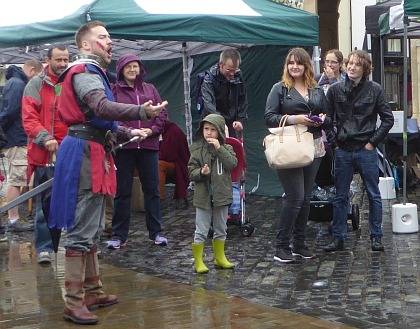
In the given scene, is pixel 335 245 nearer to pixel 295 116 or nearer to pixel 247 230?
pixel 247 230

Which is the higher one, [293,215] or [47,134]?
[47,134]

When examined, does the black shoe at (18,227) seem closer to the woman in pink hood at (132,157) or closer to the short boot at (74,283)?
the woman in pink hood at (132,157)

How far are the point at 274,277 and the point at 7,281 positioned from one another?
86.9 inches

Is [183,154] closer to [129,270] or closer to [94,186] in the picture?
[129,270]

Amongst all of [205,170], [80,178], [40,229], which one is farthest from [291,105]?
[40,229]

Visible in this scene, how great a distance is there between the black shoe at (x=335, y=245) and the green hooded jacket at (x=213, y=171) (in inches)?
46.2

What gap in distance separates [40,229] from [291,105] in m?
2.56

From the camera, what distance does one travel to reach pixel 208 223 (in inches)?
303

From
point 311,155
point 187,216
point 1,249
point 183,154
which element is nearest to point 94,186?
point 311,155

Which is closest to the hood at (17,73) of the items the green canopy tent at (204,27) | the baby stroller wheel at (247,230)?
the green canopy tent at (204,27)

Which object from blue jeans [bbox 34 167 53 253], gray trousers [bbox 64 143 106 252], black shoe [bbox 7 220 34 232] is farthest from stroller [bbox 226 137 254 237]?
gray trousers [bbox 64 143 106 252]

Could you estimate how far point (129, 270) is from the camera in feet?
25.6

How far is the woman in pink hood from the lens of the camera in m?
8.71

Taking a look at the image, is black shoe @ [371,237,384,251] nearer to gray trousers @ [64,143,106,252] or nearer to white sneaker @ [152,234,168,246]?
white sneaker @ [152,234,168,246]
